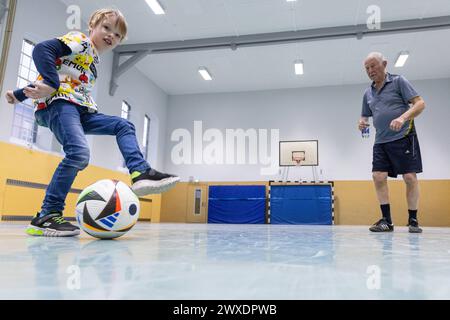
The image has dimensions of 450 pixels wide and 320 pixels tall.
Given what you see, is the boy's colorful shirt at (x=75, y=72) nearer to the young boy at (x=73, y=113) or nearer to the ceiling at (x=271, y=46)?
the young boy at (x=73, y=113)

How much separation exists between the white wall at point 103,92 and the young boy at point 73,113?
307 cm

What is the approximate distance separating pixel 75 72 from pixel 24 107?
362 centimetres

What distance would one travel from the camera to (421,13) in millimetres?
5520

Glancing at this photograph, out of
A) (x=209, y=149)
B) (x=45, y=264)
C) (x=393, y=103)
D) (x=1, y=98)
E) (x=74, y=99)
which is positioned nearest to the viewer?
(x=45, y=264)

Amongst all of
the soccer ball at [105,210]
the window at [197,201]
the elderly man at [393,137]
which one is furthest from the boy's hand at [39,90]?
the window at [197,201]

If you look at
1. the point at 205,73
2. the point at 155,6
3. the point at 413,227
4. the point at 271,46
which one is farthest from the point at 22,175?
the point at 271,46

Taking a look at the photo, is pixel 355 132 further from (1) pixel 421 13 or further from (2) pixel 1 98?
(2) pixel 1 98

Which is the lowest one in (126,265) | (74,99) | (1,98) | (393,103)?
(126,265)

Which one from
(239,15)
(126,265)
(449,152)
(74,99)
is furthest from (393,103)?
(449,152)

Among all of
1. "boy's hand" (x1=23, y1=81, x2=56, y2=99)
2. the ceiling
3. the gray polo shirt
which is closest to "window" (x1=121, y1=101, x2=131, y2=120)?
the ceiling

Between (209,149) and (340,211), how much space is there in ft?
11.3

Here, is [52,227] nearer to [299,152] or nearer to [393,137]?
[393,137]

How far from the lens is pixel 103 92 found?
6230 mm

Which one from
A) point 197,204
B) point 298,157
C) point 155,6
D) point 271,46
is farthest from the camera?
point 197,204
